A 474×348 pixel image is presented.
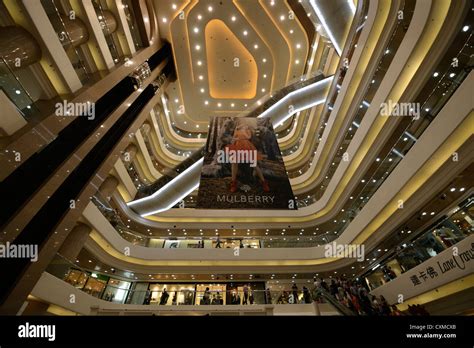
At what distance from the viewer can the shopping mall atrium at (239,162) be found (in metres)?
5.59

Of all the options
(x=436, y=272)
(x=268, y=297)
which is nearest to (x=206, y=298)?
(x=268, y=297)

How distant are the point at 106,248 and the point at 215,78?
1419cm

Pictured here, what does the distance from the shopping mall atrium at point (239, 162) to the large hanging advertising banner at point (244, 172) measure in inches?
1.8

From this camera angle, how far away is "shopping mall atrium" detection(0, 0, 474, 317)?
18.3 ft

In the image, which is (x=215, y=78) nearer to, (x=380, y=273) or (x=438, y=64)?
(x=438, y=64)

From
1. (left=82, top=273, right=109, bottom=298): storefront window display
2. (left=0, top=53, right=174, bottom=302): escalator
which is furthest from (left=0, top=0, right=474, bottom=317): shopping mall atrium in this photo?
(left=82, top=273, right=109, bottom=298): storefront window display

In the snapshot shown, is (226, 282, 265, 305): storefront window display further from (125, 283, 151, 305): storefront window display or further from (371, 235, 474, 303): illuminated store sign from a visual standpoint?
(371, 235, 474, 303): illuminated store sign

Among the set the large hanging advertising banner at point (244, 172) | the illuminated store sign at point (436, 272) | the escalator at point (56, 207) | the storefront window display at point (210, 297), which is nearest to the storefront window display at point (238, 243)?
the storefront window display at point (210, 297)

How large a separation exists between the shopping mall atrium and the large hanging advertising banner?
5 centimetres

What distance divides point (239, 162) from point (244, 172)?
1.52 feet

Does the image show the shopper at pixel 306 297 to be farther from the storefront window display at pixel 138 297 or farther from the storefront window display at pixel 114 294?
the storefront window display at pixel 114 294
